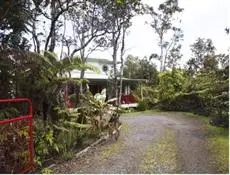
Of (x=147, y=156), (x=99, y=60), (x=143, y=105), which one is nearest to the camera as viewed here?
(x=147, y=156)

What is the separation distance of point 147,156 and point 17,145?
11.4 feet

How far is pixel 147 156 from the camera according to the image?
30.7 feet

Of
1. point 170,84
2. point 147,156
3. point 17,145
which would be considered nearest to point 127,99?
point 170,84

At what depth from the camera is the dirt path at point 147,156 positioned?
26.7 ft

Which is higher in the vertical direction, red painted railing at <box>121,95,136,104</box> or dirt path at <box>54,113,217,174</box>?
red painted railing at <box>121,95,136,104</box>

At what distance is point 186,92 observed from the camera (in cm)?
2548

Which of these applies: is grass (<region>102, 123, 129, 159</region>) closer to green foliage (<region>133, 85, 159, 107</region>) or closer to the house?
green foliage (<region>133, 85, 159, 107</region>)

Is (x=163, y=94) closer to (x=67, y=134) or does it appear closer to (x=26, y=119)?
(x=67, y=134)

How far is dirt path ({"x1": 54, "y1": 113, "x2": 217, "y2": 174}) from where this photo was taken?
8.13m

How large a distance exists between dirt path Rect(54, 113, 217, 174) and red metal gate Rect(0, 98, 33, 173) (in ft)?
2.94

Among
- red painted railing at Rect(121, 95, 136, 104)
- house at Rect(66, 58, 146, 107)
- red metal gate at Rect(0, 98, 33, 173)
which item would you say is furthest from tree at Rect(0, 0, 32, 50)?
red painted railing at Rect(121, 95, 136, 104)

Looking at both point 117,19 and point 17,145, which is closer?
point 17,145

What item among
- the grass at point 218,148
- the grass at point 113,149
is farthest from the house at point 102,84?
the grass at point 113,149

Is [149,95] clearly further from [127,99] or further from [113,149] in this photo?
[113,149]
